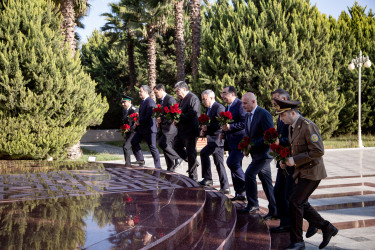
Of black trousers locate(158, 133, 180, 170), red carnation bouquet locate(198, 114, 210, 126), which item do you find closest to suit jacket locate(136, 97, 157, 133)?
black trousers locate(158, 133, 180, 170)

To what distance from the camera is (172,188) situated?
559 cm

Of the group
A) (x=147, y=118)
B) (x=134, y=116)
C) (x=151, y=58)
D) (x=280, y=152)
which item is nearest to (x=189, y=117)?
(x=147, y=118)

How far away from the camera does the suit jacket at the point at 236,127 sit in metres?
6.63

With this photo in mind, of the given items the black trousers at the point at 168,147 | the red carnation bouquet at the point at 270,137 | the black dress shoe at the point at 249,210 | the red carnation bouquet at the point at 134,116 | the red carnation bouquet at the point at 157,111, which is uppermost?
the red carnation bouquet at the point at 157,111

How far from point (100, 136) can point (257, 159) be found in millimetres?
27347

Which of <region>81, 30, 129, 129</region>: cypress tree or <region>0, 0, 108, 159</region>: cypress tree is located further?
<region>81, 30, 129, 129</region>: cypress tree

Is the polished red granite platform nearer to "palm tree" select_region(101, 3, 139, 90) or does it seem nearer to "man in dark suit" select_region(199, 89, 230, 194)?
"man in dark suit" select_region(199, 89, 230, 194)

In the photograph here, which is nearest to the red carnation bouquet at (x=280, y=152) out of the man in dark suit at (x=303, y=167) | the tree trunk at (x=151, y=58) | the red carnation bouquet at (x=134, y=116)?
the man in dark suit at (x=303, y=167)

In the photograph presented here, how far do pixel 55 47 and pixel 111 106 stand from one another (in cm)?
2006

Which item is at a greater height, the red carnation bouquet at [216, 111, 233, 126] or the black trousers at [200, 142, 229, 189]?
the red carnation bouquet at [216, 111, 233, 126]

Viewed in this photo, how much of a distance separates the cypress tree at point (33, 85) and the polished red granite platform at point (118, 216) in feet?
20.5

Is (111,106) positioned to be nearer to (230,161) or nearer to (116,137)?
(116,137)

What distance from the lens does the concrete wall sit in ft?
101

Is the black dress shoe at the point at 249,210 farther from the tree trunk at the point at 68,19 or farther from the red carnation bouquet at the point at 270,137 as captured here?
the tree trunk at the point at 68,19
